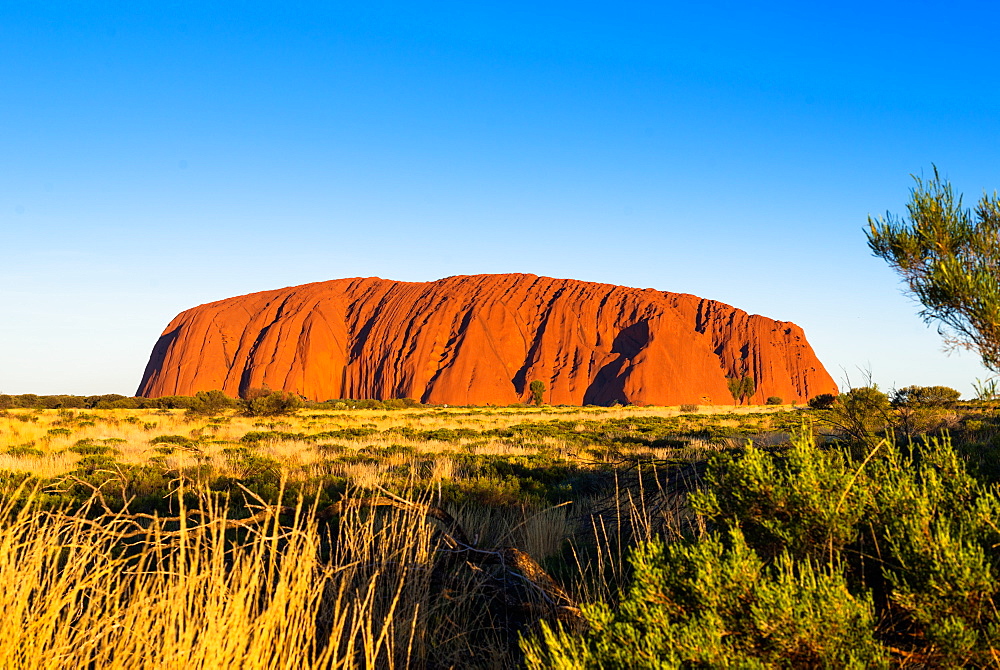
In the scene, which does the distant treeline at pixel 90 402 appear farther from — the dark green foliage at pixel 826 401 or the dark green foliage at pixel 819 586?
the dark green foliage at pixel 819 586

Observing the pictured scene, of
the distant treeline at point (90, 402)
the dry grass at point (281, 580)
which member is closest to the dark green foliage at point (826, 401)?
the dry grass at point (281, 580)

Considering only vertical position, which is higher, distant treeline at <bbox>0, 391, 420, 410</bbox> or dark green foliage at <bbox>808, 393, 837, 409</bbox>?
dark green foliage at <bbox>808, 393, 837, 409</bbox>

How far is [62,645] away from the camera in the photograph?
2.75m

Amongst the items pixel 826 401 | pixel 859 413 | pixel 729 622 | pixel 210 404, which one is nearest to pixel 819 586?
pixel 729 622

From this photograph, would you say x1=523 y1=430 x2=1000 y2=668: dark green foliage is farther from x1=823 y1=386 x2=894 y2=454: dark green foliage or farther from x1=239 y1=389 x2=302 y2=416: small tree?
x1=239 y1=389 x2=302 y2=416: small tree

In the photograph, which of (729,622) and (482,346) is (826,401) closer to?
(729,622)

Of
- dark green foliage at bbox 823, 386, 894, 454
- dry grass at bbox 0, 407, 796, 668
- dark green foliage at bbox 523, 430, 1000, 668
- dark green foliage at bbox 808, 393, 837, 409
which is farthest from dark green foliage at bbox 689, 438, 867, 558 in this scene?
dark green foliage at bbox 808, 393, 837, 409

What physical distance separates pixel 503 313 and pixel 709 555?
10009 cm

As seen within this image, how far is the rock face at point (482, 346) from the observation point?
9344cm

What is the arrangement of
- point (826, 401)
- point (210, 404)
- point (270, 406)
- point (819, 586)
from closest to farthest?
point (819, 586), point (826, 401), point (270, 406), point (210, 404)

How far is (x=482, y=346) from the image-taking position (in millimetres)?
95875

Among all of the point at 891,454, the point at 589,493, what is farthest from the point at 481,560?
the point at 589,493

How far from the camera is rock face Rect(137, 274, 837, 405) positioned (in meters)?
93.4

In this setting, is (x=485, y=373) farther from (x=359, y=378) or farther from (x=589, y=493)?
(x=589, y=493)
